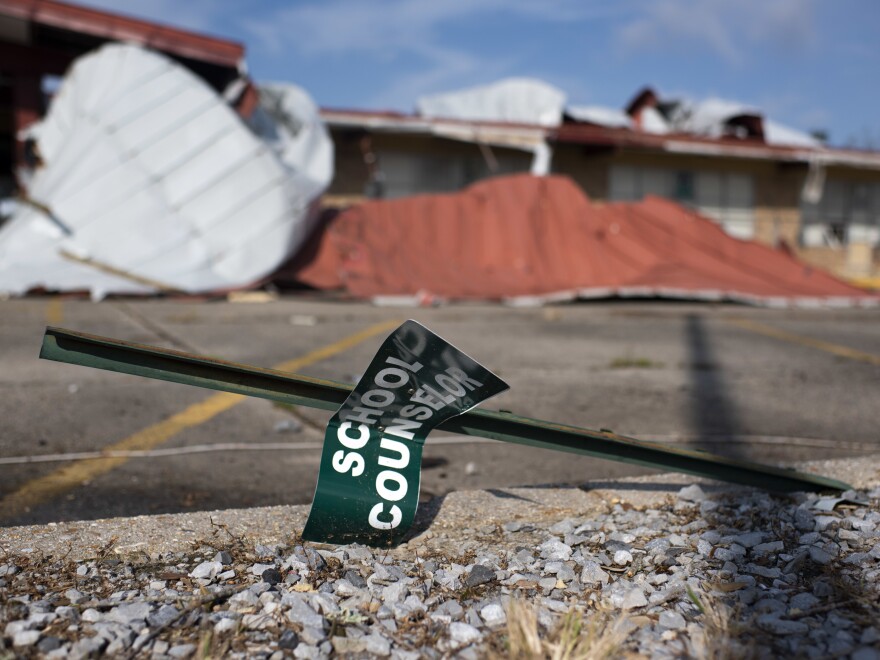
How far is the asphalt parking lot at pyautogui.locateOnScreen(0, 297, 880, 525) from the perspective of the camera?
10.3 feet

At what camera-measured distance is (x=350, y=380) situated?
4.97 metres

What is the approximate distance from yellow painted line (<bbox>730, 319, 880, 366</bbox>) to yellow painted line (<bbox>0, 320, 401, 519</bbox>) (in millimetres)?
4533

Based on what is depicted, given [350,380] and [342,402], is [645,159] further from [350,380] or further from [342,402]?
Answer: [342,402]

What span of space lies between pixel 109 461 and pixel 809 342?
20.9ft

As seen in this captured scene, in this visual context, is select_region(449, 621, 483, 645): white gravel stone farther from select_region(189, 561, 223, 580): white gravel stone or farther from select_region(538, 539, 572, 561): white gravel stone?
select_region(189, 561, 223, 580): white gravel stone

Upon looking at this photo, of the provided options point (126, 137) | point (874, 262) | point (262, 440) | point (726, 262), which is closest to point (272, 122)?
point (126, 137)

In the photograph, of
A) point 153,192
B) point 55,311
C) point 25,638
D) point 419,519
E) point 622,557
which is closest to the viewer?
point 25,638

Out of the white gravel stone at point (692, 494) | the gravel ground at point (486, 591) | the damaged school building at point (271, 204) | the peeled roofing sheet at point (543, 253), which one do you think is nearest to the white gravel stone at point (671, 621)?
the gravel ground at point (486, 591)

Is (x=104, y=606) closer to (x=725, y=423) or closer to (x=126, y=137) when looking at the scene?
(x=725, y=423)

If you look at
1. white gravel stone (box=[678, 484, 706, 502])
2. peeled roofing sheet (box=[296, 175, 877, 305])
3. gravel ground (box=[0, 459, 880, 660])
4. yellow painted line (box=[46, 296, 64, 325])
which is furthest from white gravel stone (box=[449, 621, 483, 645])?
peeled roofing sheet (box=[296, 175, 877, 305])

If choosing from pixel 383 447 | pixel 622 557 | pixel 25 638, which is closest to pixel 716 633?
pixel 622 557

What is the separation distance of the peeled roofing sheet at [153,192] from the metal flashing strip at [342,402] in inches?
301

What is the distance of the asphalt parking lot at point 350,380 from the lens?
10.3 feet

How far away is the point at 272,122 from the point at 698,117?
11.8 m
